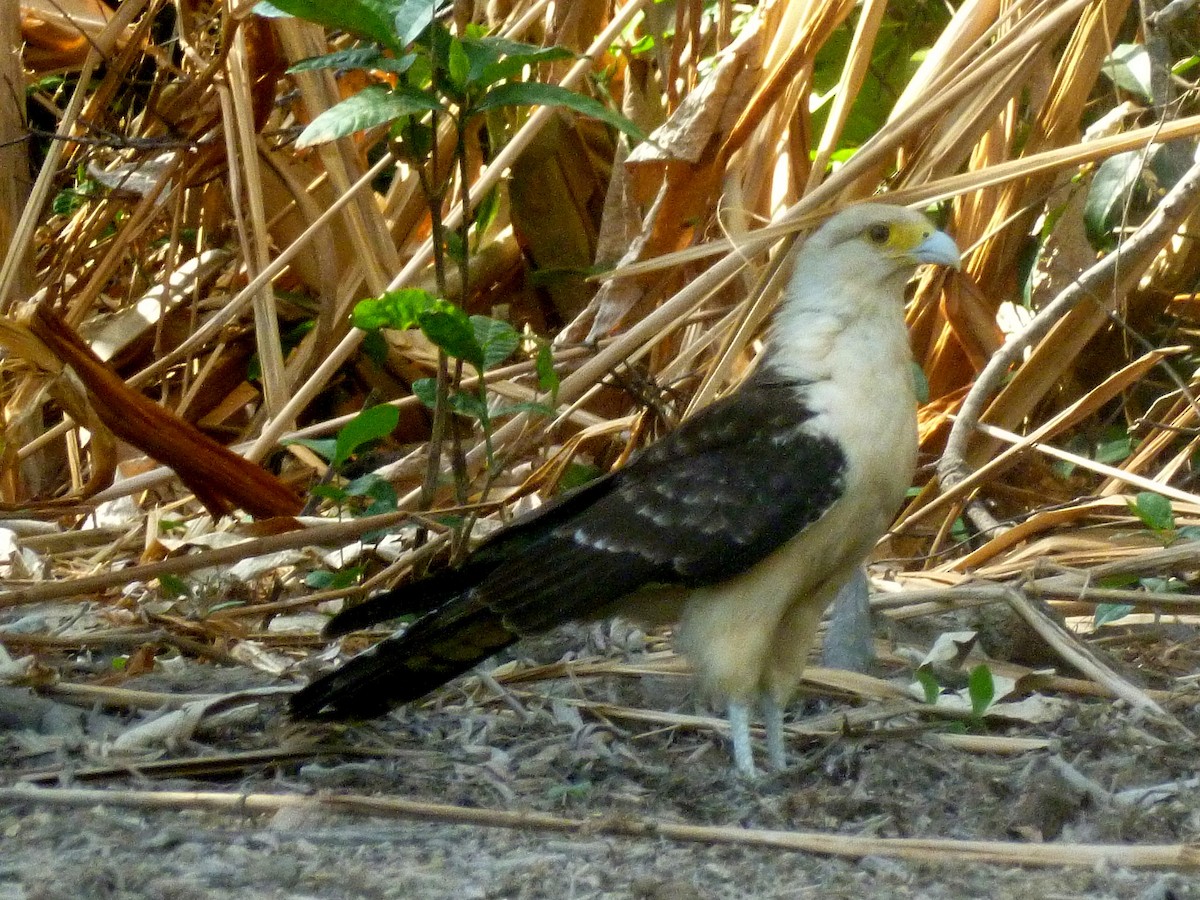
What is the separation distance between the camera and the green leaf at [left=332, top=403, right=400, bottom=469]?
12.8 ft

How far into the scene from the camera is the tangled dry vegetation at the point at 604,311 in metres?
3.82

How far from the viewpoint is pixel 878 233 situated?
3643 millimetres

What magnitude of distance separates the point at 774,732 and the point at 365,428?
1.39 meters

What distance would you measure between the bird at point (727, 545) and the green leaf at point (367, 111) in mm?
967

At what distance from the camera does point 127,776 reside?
2.90 m

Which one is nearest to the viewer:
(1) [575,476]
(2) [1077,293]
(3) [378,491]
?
(3) [378,491]

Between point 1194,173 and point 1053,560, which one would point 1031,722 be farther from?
point 1194,173

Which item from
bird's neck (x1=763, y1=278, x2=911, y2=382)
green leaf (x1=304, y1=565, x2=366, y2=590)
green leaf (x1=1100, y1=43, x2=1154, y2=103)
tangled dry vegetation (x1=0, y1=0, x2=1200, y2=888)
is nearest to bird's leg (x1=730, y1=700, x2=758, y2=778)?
tangled dry vegetation (x1=0, y1=0, x2=1200, y2=888)

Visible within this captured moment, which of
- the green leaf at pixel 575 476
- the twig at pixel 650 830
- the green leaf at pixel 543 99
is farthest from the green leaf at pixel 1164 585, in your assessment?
the green leaf at pixel 543 99

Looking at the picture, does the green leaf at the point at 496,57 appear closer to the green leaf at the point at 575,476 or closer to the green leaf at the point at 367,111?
the green leaf at the point at 367,111

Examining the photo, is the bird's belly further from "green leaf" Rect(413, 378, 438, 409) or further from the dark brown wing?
"green leaf" Rect(413, 378, 438, 409)

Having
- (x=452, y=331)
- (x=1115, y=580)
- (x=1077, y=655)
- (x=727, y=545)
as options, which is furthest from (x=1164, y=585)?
(x=452, y=331)

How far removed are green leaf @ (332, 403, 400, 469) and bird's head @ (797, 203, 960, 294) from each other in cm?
121

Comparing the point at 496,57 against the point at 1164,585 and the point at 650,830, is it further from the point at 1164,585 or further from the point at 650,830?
the point at 1164,585
